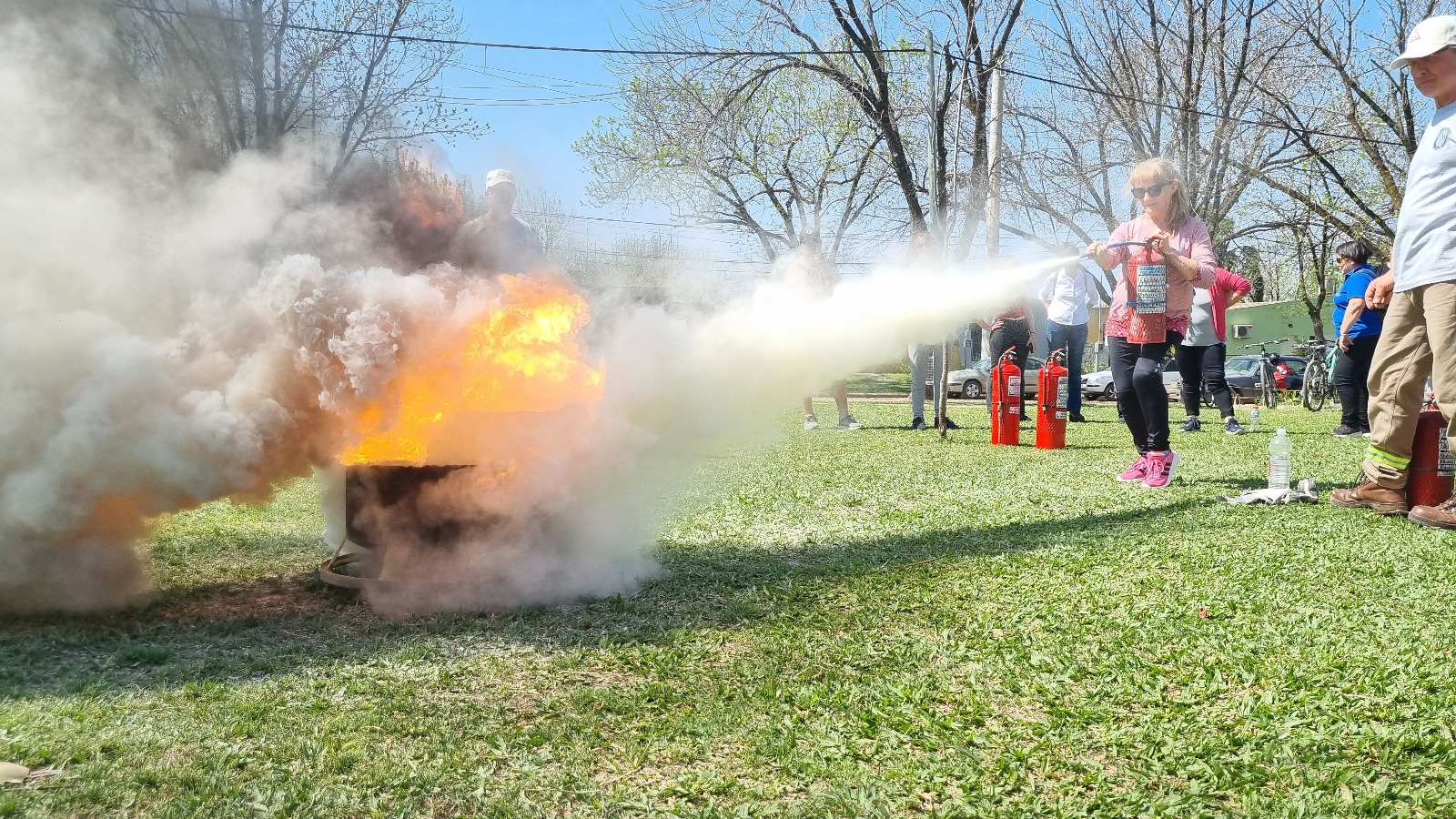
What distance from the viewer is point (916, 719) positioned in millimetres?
2771

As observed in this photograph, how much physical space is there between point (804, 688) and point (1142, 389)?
4704mm

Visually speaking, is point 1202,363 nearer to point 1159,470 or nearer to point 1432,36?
point 1159,470

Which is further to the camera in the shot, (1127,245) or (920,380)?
(920,380)

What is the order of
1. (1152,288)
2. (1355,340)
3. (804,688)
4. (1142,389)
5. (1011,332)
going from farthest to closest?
1. (1011,332)
2. (1355,340)
3. (1142,389)
4. (1152,288)
5. (804,688)

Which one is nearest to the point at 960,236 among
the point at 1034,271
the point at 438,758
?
the point at 1034,271

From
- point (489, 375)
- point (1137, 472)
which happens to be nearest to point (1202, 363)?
point (1137, 472)

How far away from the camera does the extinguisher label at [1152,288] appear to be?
6.64m

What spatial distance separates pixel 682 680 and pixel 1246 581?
2.59m

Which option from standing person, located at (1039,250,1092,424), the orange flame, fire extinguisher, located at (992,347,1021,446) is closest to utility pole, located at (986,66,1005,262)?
standing person, located at (1039,250,1092,424)

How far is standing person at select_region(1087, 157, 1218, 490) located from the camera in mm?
6656

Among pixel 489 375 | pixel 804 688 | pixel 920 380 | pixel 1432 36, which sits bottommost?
pixel 804 688

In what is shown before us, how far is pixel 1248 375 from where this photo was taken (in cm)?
2794

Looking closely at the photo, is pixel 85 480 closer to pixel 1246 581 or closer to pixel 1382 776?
pixel 1382 776

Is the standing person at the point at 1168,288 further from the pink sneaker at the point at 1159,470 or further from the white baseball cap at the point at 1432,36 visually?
the white baseball cap at the point at 1432,36
